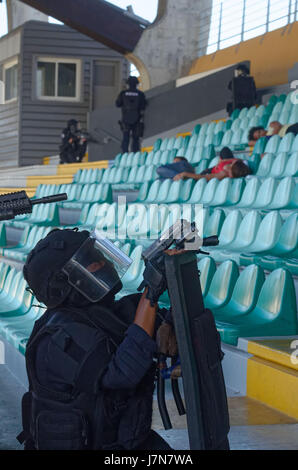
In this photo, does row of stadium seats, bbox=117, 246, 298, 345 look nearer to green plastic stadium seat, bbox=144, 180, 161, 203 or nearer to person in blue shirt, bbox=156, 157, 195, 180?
green plastic stadium seat, bbox=144, 180, 161, 203

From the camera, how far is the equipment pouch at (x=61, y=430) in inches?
64.2

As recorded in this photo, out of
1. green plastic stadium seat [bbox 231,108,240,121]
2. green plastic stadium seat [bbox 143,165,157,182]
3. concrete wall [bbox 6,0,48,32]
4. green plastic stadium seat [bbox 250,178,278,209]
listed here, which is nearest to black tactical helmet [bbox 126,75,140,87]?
green plastic stadium seat [bbox 231,108,240,121]

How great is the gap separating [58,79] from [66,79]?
195 mm

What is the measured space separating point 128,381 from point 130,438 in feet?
0.60

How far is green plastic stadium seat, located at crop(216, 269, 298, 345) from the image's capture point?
2.85 meters

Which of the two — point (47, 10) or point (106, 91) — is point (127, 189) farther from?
point (106, 91)

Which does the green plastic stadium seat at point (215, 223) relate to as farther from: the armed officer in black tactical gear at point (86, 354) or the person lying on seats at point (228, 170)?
the armed officer in black tactical gear at point (86, 354)

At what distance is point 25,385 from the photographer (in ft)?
11.0

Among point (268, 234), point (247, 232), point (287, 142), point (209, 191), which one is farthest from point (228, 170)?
point (268, 234)

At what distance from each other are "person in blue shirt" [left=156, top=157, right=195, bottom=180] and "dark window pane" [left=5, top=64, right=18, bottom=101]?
11.0 metres

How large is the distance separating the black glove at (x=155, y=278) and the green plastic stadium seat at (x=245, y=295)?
1534 mm

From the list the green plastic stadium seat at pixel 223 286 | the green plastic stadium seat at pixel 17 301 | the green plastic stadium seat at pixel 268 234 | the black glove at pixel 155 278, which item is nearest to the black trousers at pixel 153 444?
the black glove at pixel 155 278

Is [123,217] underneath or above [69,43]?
underneath

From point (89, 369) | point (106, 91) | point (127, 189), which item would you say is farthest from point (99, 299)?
point (106, 91)
